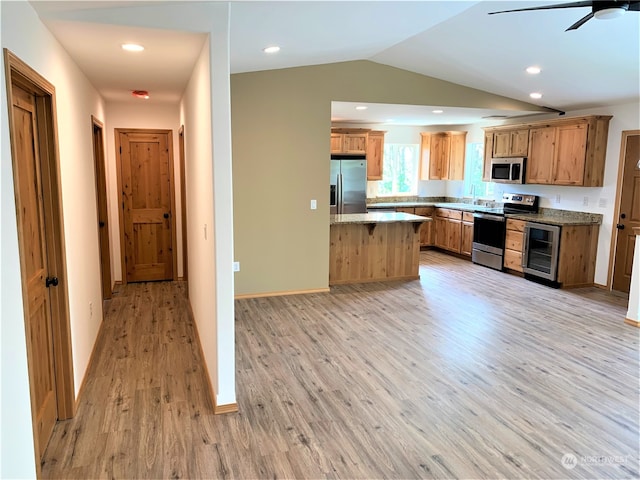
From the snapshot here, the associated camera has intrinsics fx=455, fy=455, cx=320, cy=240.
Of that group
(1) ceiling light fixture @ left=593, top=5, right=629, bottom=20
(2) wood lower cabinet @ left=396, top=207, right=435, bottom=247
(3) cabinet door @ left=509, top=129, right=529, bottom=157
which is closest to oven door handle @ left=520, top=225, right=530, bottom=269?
(3) cabinet door @ left=509, top=129, right=529, bottom=157

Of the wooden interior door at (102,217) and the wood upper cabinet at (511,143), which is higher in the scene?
the wood upper cabinet at (511,143)

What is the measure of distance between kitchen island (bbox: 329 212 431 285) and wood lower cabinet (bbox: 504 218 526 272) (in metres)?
1.49

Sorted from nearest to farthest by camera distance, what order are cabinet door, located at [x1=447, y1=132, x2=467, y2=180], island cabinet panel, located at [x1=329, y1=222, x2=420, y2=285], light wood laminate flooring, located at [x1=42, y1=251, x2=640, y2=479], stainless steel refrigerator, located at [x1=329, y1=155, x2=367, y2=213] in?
light wood laminate flooring, located at [x1=42, y1=251, x2=640, y2=479], island cabinet panel, located at [x1=329, y1=222, x2=420, y2=285], stainless steel refrigerator, located at [x1=329, y1=155, x2=367, y2=213], cabinet door, located at [x1=447, y1=132, x2=467, y2=180]

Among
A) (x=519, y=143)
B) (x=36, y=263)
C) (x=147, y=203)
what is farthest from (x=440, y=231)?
(x=36, y=263)

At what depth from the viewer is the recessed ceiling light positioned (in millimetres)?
2898

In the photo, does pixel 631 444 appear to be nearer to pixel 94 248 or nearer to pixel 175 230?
pixel 94 248

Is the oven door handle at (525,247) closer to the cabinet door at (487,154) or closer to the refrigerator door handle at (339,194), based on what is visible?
the cabinet door at (487,154)

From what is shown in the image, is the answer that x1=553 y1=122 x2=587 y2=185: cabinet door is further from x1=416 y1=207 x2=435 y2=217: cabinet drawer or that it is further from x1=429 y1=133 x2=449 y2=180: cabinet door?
x1=429 y1=133 x2=449 y2=180: cabinet door

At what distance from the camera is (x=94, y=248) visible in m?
4.14

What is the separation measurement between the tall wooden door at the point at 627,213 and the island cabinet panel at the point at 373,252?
2.60 meters

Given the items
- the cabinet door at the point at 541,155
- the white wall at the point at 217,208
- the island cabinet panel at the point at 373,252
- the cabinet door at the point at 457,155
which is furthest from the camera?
the cabinet door at the point at 457,155

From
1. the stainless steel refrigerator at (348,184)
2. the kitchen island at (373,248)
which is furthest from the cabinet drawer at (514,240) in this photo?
the stainless steel refrigerator at (348,184)

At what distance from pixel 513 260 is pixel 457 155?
9.15 ft

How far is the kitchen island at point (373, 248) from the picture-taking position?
6133mm
